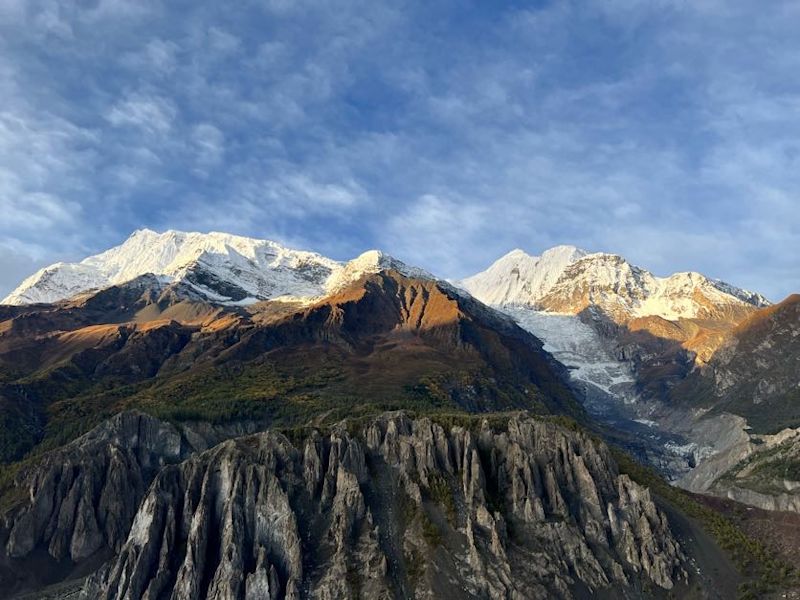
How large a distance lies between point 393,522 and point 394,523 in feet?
1.23

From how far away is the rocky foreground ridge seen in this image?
147m

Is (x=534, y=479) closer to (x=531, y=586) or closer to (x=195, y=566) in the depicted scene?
(x=531, y=586)

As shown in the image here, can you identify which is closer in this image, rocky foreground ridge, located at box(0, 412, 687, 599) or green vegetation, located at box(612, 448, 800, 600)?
rocky foreground ridge, located at box(0, 412, 687, 599)

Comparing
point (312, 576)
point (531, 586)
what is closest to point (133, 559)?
point (312, 576)

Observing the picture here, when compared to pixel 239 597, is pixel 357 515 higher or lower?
higher

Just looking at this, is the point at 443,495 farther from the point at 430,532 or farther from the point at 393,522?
the point at 393,522

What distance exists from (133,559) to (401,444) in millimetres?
68381

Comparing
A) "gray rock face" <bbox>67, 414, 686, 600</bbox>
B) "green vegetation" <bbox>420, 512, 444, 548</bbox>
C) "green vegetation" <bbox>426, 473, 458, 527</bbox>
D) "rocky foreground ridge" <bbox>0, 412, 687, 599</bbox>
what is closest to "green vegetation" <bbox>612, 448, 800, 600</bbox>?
"rocky foreground ridge" <bbox>0, 412, 687, 599</bbox>

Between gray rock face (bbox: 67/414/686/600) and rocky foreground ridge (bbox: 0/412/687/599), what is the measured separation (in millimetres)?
303

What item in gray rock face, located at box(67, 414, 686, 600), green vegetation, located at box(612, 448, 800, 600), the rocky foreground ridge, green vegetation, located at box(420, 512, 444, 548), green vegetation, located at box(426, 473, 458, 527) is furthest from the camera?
green vegetation, located at box(426, 473, 458, 527)

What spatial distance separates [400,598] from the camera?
141500mm

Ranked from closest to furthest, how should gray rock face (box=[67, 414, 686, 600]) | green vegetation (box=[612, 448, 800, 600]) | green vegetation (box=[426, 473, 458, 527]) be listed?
gray rock face (box=[67, 414, 686, 600]) → green vegetation (box=[612, 448, 800, 600]) → green vegetation (box=[426, 473, 458, 527])

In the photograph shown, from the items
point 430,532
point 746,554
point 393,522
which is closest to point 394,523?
point 393,522

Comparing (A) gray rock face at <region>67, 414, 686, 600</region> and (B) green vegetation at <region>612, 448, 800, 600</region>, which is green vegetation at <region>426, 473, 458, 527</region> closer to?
(A) gray rock face at <region>67, 414, 686, 600</region>
